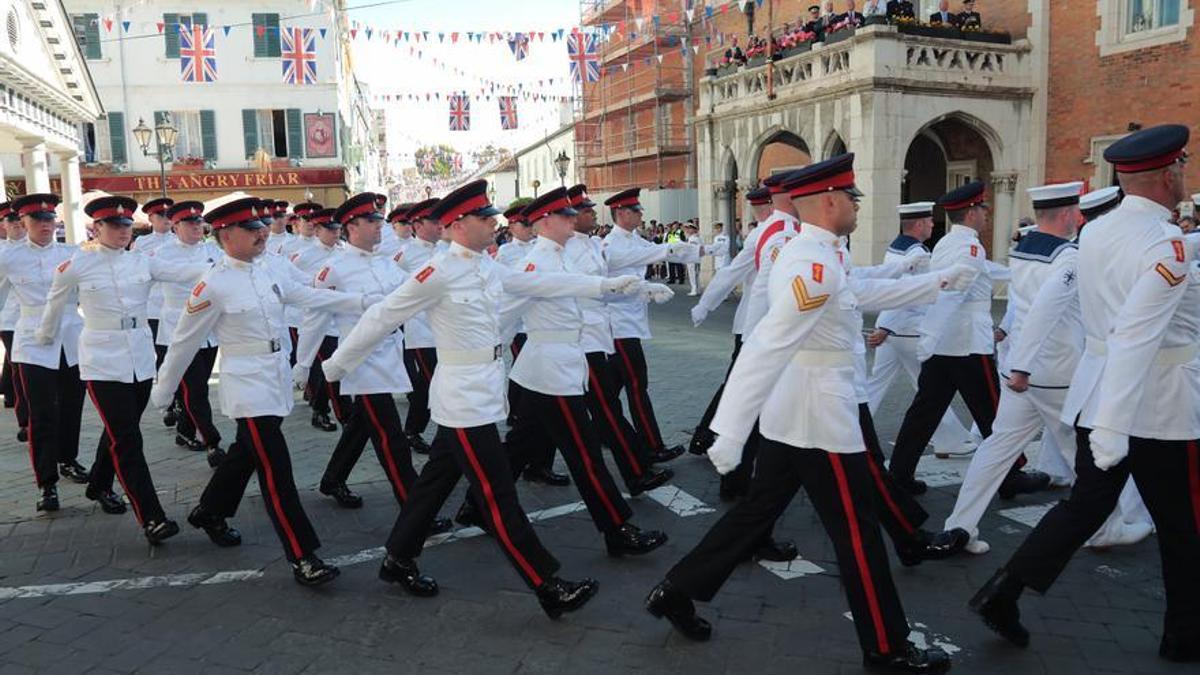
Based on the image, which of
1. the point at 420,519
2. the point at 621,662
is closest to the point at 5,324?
the point at 420,519

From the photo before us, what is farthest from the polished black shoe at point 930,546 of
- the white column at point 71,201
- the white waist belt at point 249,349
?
the white column at point 71,201

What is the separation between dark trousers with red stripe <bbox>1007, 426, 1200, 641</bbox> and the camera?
358cm

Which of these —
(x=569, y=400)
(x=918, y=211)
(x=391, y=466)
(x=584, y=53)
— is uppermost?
(x=584, y=53)

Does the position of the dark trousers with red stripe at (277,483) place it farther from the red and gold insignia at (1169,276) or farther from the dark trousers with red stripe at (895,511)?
the red and gold insignia at (1169,276)

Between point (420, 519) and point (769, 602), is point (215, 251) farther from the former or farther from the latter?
point (769, 602)

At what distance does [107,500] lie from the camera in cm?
604

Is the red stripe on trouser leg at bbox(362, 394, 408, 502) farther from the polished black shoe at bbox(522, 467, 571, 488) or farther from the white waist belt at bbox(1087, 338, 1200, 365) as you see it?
the white waist belt at bbox(1087, 338, 1200, 365)

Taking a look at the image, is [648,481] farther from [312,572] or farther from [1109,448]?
[1109,448]

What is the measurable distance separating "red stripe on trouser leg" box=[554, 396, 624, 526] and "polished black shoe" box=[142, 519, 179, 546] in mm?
2427

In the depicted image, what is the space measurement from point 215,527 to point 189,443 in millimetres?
2940

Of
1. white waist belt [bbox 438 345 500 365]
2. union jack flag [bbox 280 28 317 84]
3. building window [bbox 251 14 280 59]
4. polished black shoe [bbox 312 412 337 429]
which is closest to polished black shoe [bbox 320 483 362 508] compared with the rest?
white waist belt [bbox 438 345 500 365]

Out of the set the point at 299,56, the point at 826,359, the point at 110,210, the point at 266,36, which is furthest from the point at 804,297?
the point at 266,36

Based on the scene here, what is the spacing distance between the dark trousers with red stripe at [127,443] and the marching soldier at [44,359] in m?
0.73

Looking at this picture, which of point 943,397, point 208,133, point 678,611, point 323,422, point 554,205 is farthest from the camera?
point 208,133
